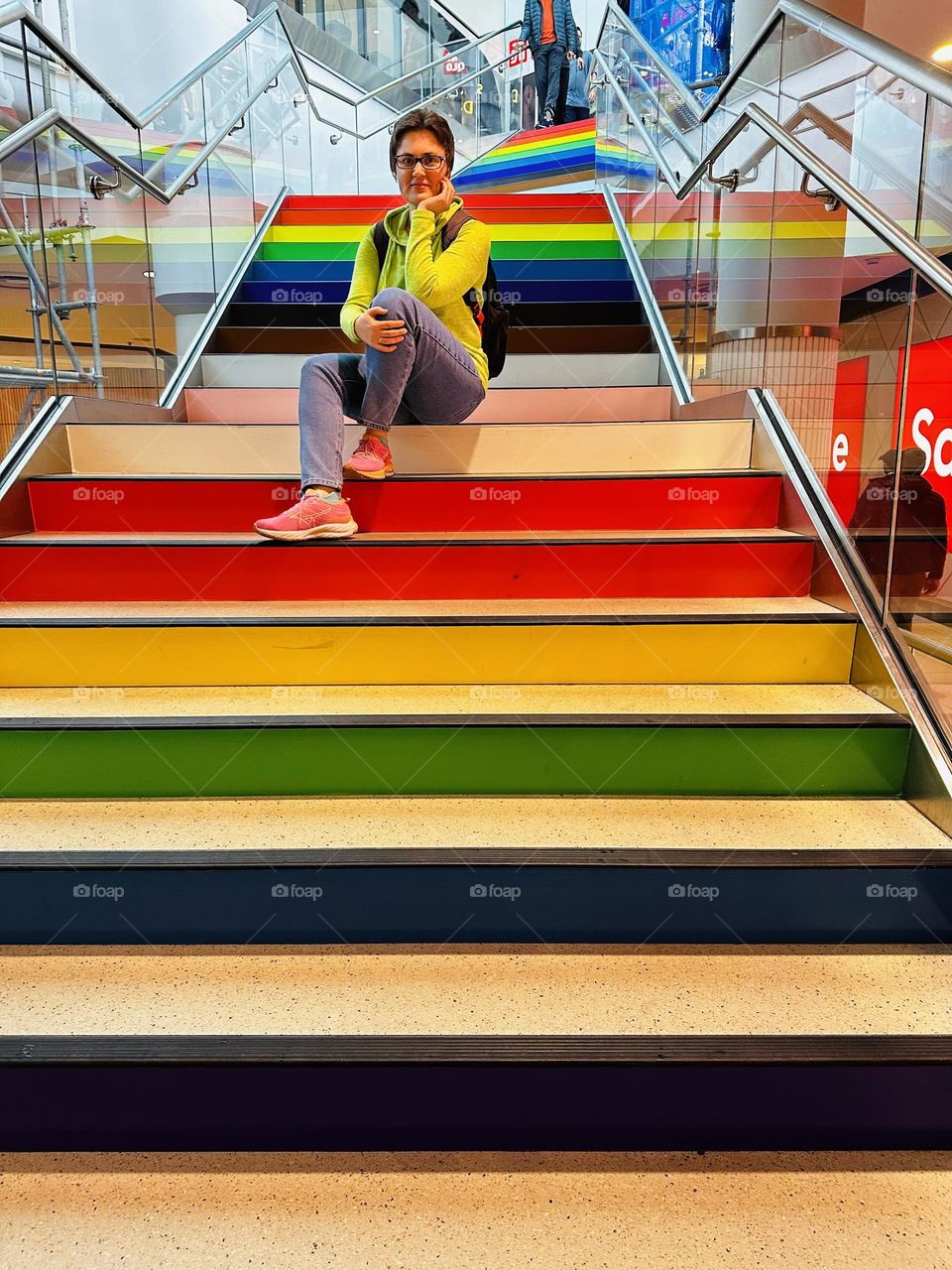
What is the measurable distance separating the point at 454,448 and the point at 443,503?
0.93 ft

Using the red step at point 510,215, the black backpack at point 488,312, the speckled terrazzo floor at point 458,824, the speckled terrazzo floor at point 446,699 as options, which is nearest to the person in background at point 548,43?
the red step at point 510,215

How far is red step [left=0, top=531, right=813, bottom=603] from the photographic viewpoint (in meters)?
1.87

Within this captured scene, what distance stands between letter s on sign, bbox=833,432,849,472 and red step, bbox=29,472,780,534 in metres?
0.15

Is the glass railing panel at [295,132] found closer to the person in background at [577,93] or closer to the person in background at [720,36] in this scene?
the person in background at [577,93]

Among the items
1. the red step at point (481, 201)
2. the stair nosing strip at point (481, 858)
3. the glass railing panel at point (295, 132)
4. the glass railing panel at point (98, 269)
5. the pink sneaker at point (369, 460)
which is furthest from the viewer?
the glass railing panel at point (295, 132)

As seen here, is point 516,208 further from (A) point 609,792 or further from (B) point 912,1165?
(B) point 912,1165

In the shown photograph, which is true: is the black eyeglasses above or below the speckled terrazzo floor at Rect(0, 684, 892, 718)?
above

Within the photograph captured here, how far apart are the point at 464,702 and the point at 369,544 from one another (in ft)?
1.58

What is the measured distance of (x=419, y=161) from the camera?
2100mm

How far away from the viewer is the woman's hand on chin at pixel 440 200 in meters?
2.11

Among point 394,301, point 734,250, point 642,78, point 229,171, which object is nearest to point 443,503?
point 394,301

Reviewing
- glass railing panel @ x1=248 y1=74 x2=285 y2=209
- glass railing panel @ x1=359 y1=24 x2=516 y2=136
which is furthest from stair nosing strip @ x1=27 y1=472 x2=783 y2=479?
glass railing panel @ x1=359 y1=24 x2=516 y2=136

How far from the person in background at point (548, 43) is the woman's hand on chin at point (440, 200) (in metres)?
5.99

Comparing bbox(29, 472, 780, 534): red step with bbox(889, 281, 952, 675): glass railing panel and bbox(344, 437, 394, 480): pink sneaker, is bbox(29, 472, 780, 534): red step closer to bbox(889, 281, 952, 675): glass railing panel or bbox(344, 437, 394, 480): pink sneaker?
bbox(344, 437, 394, 480): pink sneaker
